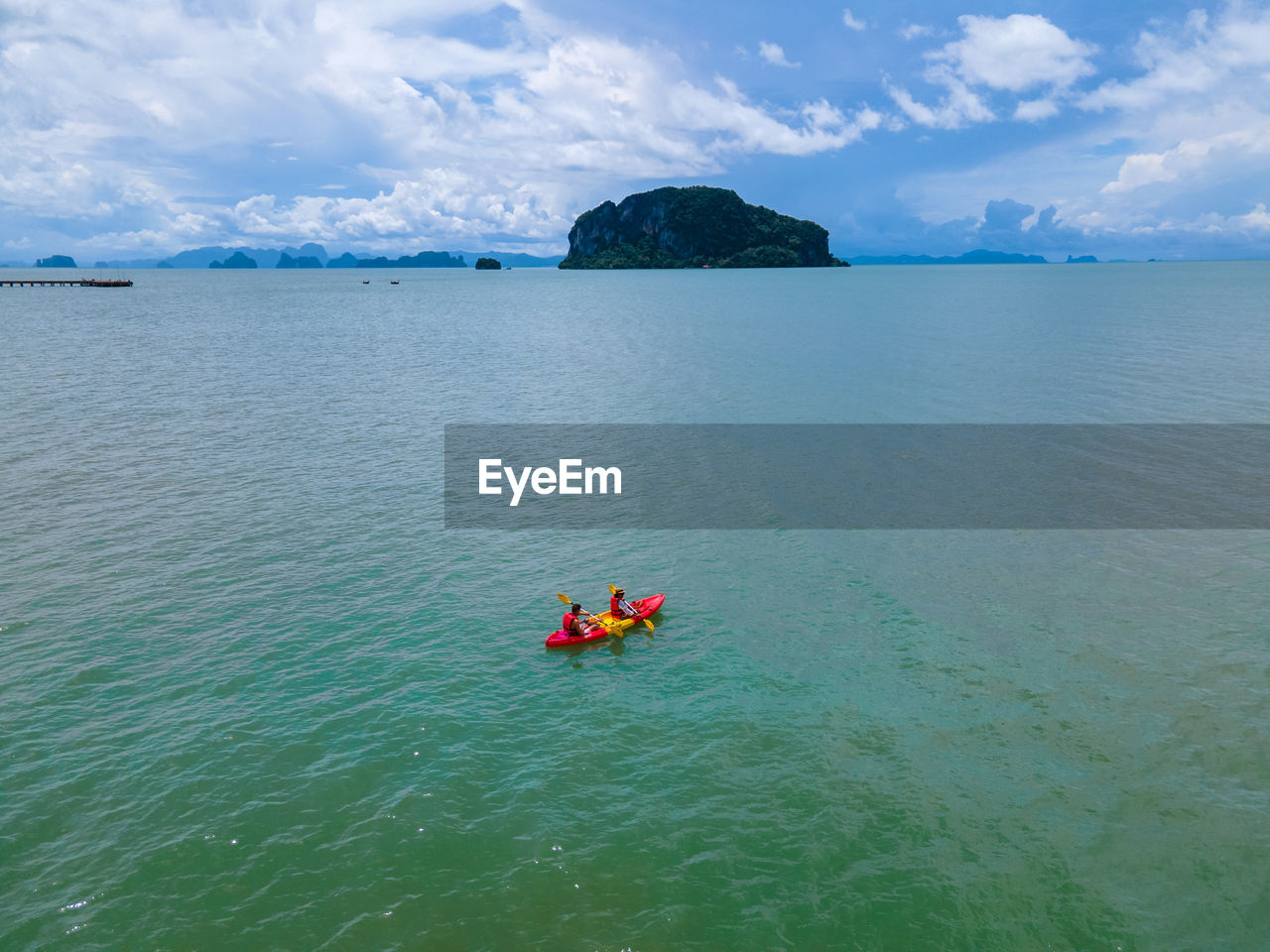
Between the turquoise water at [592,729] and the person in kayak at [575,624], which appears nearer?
the turquoise water at [592,729]

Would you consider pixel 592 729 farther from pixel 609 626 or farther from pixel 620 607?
pixel 620 607

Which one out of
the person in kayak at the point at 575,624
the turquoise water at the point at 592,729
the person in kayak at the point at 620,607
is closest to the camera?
the turquoise water at the point at 592,729

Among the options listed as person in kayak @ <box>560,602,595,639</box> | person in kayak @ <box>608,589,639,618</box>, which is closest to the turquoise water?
person in kayak @ <box>560,602,595,639</box>

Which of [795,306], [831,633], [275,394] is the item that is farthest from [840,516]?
[795,306]

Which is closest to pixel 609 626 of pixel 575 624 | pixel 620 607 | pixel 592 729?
pixel 620 607

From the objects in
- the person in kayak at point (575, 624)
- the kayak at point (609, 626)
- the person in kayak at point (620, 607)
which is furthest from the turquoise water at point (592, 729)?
the person in kayak at point (620, 607)

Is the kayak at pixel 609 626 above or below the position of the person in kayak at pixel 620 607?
below

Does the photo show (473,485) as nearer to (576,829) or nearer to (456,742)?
(456,742)

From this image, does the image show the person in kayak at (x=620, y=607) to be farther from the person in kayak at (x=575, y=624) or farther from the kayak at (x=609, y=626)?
the person in kayak at (x=575, y=624)
